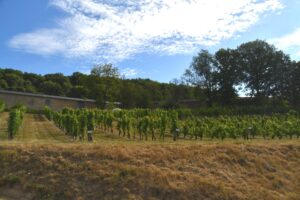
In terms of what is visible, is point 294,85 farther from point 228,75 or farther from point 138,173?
point 138,173

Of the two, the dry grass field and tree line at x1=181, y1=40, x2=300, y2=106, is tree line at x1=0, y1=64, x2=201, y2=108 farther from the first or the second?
the dry grass field

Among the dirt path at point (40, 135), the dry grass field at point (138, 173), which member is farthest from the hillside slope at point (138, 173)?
the dirt path at point (40, 135)

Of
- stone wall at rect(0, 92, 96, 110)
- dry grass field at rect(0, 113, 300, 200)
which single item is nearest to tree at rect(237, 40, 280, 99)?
stone wall at rect(0, 92, 96, 110)

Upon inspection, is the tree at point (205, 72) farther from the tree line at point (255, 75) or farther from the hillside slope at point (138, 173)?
the hillside slope at point (138, 173)

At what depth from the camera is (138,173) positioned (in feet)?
38.3

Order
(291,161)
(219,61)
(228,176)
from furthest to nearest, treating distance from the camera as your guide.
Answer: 1. (219,61)
2. (291,161)
3. (228,176)

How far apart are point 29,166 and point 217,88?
1964 inches

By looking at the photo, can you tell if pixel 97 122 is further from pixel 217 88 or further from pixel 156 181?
pixel 217 88

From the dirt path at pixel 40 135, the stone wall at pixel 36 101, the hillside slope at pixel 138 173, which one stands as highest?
the stone wall at pixel 36 101

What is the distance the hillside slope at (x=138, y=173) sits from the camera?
36.4 feet

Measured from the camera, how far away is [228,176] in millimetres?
12875

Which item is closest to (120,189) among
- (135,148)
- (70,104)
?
(135,148)

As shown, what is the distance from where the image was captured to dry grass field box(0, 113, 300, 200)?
1109 cm

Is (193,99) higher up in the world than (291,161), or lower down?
higher up
